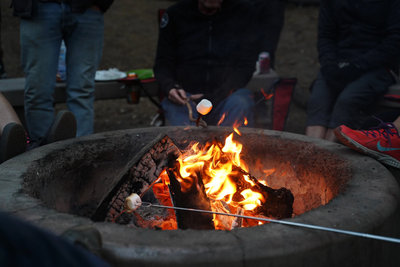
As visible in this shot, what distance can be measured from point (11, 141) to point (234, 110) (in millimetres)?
2022

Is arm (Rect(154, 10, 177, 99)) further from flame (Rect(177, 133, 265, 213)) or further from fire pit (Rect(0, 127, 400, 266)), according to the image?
flame (Rect(177, 133, 265, 213))

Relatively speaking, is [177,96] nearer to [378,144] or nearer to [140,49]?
[378,144]

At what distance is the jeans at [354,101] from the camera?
3576 millimetres

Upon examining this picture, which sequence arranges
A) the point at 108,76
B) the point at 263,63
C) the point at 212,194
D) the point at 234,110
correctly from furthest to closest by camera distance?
the point at 263,63
the point at 108,76
the point at 234,110
the point at 212,194

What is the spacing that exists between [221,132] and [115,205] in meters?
1.05

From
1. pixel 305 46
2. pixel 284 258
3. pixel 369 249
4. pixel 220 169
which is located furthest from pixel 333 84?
pixel 305 46

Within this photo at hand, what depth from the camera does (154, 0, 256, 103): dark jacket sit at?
383 centimetres

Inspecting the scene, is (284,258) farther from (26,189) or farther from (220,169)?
(26,189)

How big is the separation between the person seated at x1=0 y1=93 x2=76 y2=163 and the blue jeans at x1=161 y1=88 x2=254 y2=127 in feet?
3.80

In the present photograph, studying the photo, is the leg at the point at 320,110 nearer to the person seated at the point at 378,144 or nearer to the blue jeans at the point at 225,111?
the blue jeans at the point at 225,111

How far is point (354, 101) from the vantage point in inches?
141

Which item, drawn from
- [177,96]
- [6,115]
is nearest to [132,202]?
[6,115]

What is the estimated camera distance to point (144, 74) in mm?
4895

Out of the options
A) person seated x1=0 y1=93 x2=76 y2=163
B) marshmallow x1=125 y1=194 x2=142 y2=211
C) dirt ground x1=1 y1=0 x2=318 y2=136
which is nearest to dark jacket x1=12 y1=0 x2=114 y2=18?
person seated x1=0 y1=93 x2=76 y2=163
